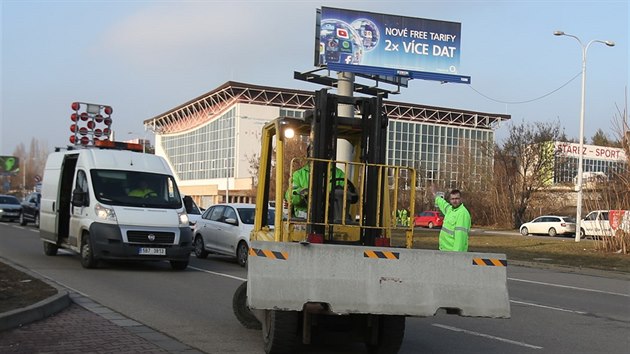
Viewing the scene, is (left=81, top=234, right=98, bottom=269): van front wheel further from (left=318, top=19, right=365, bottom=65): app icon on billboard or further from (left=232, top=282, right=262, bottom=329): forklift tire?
(left=318, top=19, right=365, bottom=65): app icon on billboard

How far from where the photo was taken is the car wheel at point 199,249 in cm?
1941

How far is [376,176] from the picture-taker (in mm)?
7309

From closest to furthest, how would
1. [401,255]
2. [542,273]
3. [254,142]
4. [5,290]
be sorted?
[401,255]
[5,290]
[542,273]
[254,142]

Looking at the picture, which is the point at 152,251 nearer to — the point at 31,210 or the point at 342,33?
the point at 31,210

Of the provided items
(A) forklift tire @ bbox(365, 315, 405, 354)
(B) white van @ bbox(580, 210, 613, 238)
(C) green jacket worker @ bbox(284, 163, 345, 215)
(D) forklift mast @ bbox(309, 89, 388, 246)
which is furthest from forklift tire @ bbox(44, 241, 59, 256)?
(B) white van @ bbox(580, 210, 613, 238)

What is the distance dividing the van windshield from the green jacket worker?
857cm

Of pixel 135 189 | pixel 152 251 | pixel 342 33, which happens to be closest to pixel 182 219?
pixel 152 251

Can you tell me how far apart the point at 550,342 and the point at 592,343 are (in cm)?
56

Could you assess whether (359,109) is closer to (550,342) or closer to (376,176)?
(376,176)

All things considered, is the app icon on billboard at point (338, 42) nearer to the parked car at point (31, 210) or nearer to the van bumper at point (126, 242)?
the parked car at point (31, 210)

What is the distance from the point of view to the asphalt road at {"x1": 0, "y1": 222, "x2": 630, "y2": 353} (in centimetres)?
824

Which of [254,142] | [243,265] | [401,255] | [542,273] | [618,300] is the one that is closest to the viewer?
[401,255]

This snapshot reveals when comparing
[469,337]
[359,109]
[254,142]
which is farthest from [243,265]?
[254,142]

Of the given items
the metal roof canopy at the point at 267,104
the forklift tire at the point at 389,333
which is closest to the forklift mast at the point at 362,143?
the forklift tire at the point at 389,333
